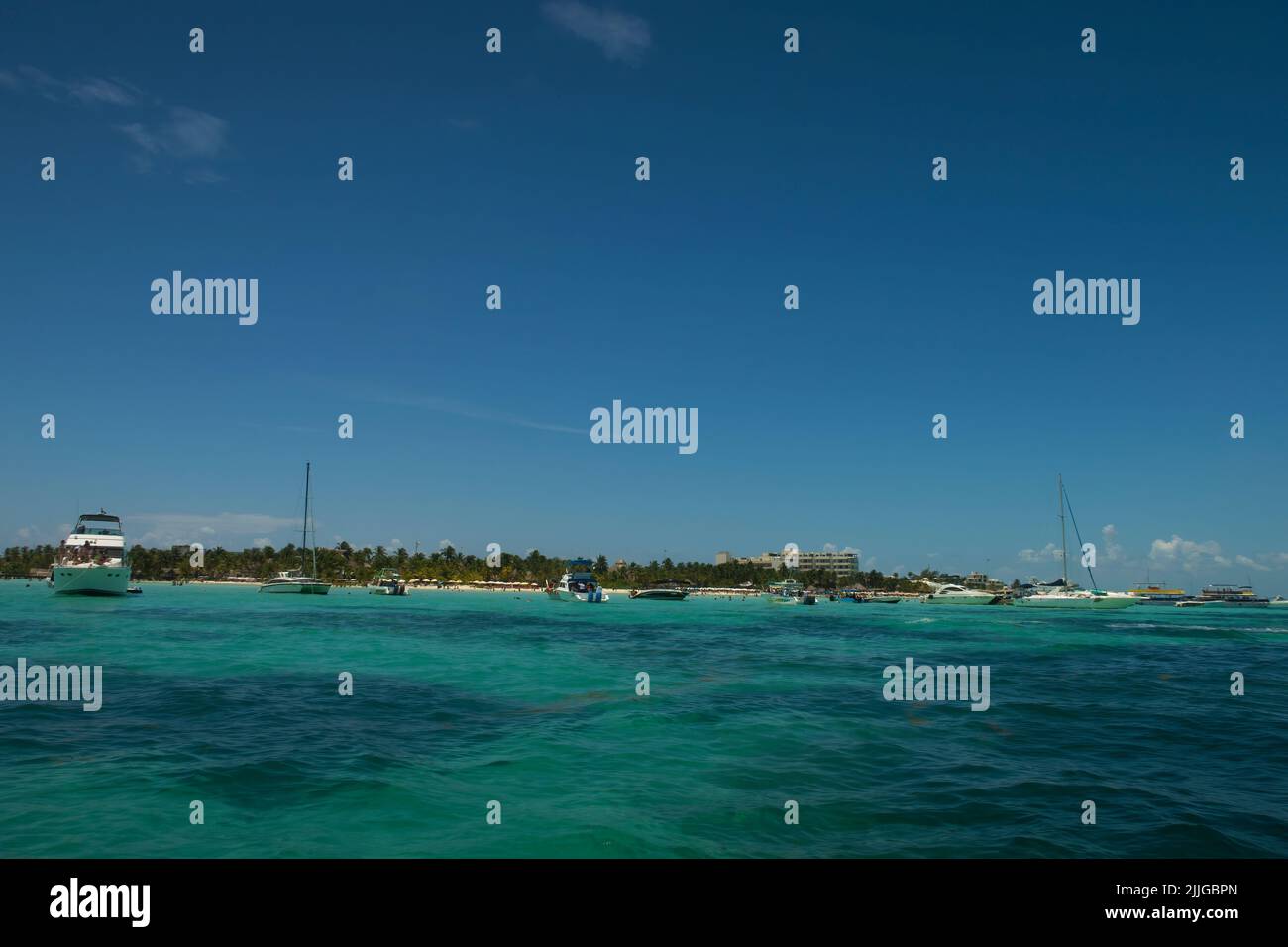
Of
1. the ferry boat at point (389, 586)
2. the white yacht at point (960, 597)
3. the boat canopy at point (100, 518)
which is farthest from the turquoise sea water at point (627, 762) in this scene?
the ferry boat at point (389, 586)

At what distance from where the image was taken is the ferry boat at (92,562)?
9044 centimetres

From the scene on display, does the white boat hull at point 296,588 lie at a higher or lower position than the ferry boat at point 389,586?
higher

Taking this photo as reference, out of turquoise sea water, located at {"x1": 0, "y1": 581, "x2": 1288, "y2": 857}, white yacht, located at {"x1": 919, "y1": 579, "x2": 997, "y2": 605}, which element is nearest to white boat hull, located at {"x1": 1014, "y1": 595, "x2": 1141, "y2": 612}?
white yacht, located at {"x1": 919, "y1": 579, "x2": 997, "y2": 605}

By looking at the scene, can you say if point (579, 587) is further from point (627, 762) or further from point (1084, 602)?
point (627, 762)

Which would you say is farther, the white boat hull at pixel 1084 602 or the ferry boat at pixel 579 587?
the ferry boat at pixel 579 587

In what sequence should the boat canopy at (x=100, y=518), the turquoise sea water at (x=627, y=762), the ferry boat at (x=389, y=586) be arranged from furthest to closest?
the ferry boat at (x=389, y=586), the boat canopy at (x=100, y=518), the turquoise sea water at (x=627, y=762)

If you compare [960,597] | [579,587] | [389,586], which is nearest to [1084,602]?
[960,597]

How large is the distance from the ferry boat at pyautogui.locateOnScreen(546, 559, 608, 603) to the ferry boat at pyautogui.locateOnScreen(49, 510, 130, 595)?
7038cm

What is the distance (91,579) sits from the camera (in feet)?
300

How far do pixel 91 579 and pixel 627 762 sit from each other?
326 ft

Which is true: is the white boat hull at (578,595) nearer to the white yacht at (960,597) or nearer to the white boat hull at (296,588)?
the white boat hull at (296,588)
